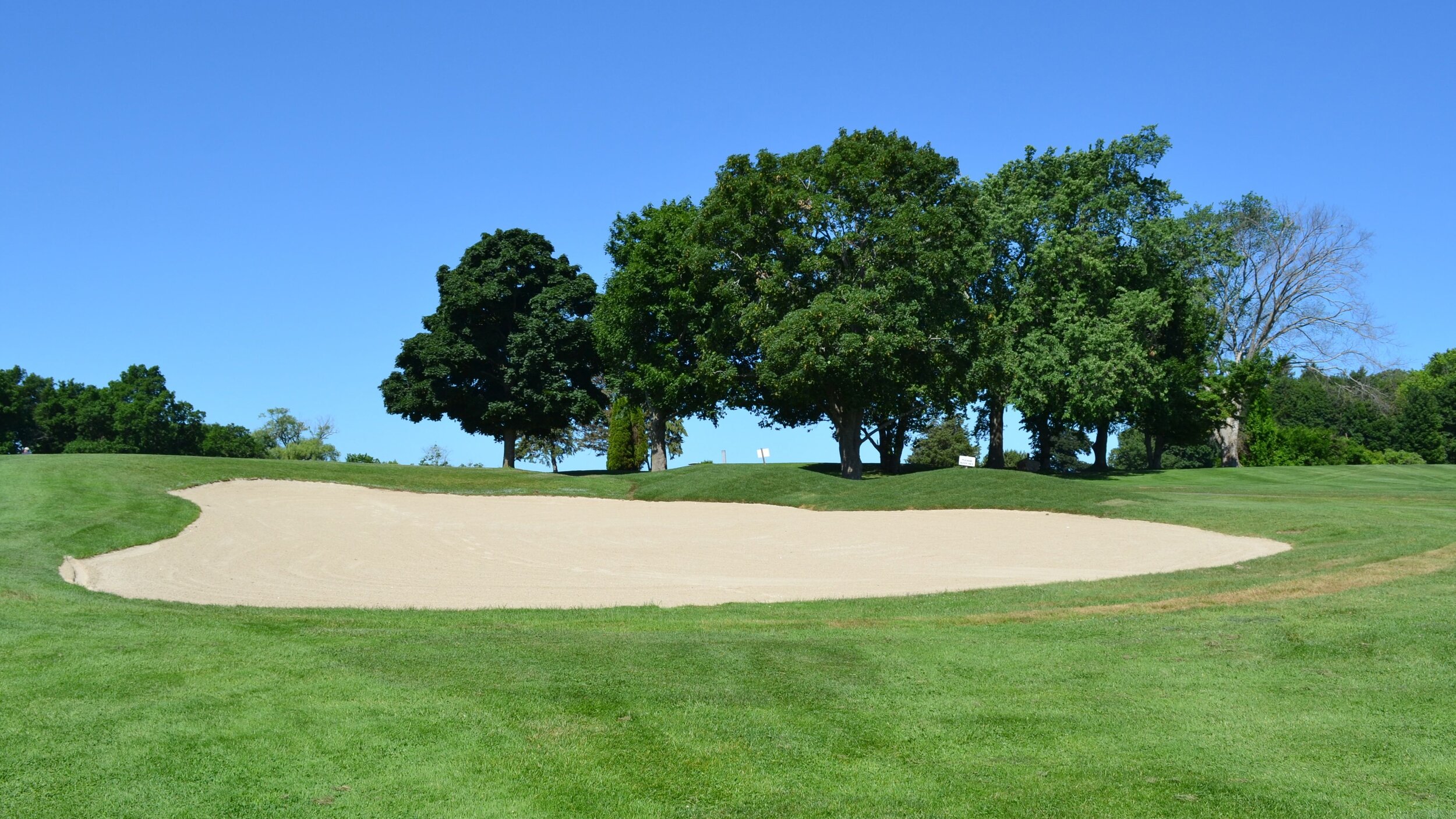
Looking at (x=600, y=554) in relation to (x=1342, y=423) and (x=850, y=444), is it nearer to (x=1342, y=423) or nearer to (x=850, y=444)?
(x=850, y=444)

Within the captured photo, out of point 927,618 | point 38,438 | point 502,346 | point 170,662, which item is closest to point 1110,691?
point 927,618

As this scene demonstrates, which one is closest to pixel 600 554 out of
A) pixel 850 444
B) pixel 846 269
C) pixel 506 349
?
pixel 846 269

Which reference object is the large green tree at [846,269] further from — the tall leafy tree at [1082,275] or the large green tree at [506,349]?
the large green tree at [506,349]

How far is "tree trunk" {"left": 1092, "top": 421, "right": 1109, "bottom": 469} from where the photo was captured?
50531 mm

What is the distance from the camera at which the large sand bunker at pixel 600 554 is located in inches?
634

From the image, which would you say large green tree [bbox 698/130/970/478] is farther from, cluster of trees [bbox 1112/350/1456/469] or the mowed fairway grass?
the mowed fairway grass

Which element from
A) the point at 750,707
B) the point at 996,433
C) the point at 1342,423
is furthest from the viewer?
the point at 1342,423

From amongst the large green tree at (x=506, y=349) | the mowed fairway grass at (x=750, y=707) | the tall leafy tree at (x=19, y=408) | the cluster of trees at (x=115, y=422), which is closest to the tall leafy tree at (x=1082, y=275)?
the large green tree at (x=506, y=349)

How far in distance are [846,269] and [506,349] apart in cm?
1968

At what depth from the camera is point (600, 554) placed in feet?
69.8

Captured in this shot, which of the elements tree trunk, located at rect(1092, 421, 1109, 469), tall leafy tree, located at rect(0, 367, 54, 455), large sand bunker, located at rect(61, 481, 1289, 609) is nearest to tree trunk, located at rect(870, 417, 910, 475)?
tree trunk, located at rect(1092, 421, 1109, 469)

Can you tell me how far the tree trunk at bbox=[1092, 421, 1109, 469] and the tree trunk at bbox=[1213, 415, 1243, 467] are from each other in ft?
→ 21.3

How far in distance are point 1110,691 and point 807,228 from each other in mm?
33124

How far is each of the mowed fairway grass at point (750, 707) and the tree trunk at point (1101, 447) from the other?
3722 cm
